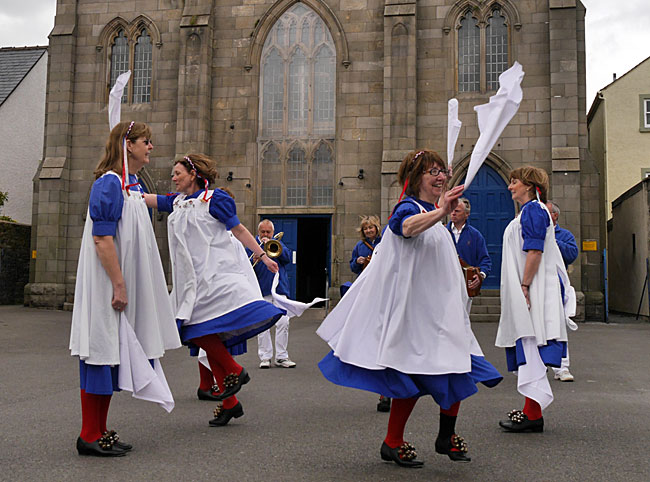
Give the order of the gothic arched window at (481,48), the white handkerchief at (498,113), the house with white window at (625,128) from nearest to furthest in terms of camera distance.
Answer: the white handkerchief at (498,113) < the gothic arched window at (481,48) < the house with white window at (625,128)

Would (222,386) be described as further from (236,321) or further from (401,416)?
(401,416)

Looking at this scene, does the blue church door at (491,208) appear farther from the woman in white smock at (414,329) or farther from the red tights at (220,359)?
the woman in white smock at (414,329)

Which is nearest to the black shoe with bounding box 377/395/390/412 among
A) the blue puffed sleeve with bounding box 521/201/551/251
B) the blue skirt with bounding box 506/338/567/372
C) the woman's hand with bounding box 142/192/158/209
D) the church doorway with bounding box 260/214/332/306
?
the blue skirt with bounding box 506/338/567/372

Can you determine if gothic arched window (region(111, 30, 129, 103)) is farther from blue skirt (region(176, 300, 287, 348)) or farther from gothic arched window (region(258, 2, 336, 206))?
blue skirt (region(176, 300, 287, 348))

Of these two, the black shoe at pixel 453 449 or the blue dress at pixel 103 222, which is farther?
the blue dress at pixel 103 222

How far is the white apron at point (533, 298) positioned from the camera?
5.47 metres

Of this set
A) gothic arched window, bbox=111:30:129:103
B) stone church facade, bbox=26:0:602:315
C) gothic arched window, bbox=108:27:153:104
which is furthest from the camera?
gothic arched window, bbox=111:30:129:103

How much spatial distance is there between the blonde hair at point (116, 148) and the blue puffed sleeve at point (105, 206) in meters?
0.19

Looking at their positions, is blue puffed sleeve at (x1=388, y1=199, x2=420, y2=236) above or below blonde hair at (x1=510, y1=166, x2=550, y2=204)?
below

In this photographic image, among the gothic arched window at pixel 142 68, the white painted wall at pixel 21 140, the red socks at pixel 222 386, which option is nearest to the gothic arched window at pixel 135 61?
the gothic arched window at pixel 142 68

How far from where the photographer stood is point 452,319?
13.8ft

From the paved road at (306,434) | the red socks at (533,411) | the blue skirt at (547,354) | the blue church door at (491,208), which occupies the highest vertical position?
the blue church door at (491,208)

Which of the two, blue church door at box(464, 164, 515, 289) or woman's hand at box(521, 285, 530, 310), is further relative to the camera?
blue church door at box(464, 164, 515, 289)

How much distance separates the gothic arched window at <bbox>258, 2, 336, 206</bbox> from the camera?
64.5 ft
